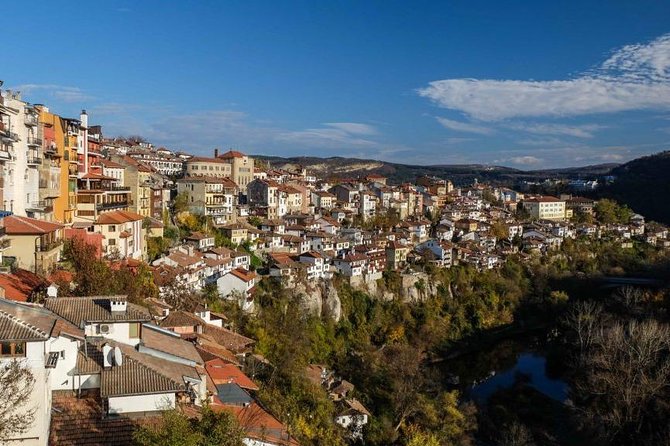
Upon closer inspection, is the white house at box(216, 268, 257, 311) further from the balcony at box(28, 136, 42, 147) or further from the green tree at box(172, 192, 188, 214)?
the balcony at box(28, 136, 42, 147)

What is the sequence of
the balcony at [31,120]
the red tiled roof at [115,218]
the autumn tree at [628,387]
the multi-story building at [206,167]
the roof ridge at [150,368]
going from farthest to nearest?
the multi-story building at [206,167]
the red tiled roof at [115,218]
the autumn tree at [628,387]
the balcony at [31,120]
the roof ridge at [150,368]

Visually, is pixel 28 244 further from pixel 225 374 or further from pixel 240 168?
pixel 240 168

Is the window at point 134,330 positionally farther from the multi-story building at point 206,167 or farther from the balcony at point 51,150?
the multi-story building at point 206,167

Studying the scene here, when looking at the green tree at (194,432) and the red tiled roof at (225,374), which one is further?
the red tiled roof at (225,374)

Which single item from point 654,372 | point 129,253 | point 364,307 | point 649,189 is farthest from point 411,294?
point 649,189

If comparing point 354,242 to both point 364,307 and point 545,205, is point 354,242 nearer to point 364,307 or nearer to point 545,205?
point 364,307

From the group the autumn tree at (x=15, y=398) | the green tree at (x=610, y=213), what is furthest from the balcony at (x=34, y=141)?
the green tree at (x=610, y=213)
